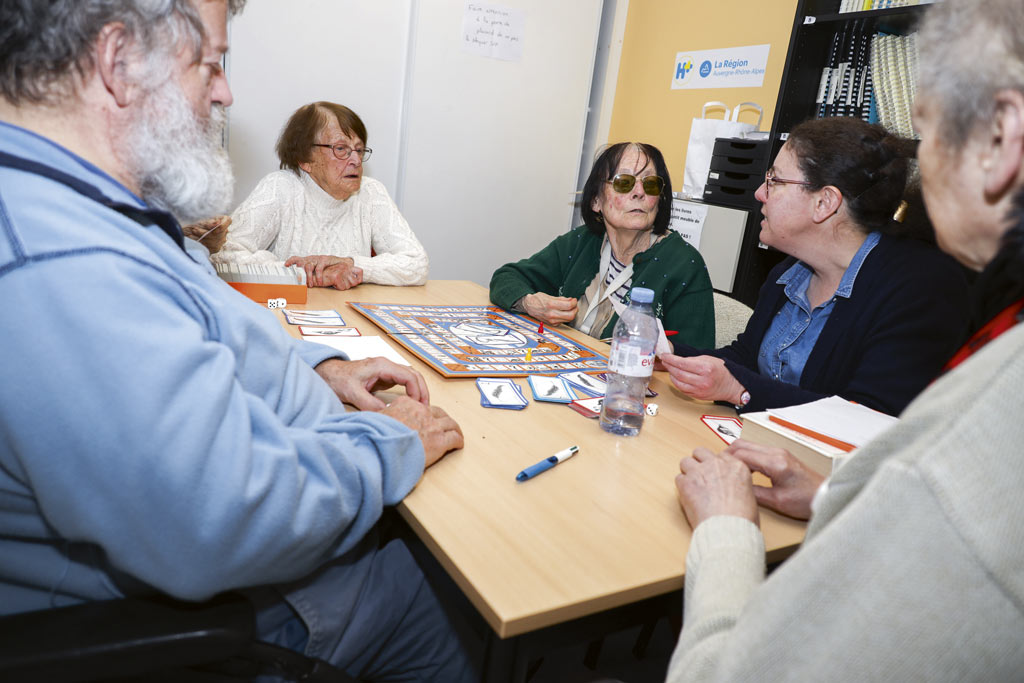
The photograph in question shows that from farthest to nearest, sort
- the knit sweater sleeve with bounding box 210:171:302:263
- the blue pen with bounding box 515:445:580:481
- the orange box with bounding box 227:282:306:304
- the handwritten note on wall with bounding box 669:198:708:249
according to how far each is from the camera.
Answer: the handwritten note on wall with bounding box 669:198:708:249 → the knit sweater sleeve with bounding box 210:171:302:263 → the orange box with bounding box 227:282:306:304 → the blue pen with bounding box 515:445:580:481

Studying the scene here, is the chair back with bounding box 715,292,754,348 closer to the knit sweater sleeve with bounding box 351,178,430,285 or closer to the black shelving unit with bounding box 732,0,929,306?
the black shelving unit with bounding box 732,0,929,306

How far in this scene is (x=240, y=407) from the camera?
746mm

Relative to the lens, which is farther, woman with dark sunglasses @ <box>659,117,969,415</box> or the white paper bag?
the white paper bag

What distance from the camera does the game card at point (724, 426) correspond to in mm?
1335

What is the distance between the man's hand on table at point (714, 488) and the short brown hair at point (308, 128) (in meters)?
2.30

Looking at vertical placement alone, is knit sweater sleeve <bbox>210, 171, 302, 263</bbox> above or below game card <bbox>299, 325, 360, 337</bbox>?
above

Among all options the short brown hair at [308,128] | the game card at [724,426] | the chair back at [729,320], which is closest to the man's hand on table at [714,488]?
the game card at [724,426]

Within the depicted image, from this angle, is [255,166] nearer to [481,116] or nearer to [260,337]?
[481,116]

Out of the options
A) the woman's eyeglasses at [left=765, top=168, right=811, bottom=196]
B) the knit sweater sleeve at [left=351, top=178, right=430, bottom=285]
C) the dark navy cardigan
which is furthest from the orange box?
the woman's eyeglasses at [left=765, top=168, right=811, bottom=196]

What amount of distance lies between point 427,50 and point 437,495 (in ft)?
11.2

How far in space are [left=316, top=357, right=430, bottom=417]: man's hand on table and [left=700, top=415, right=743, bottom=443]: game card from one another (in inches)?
23.7

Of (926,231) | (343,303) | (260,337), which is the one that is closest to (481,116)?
(343,303)

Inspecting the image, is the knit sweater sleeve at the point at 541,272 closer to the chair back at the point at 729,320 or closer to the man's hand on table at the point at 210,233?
the chair back at the point at 729,320

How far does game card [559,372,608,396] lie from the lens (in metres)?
1.49
